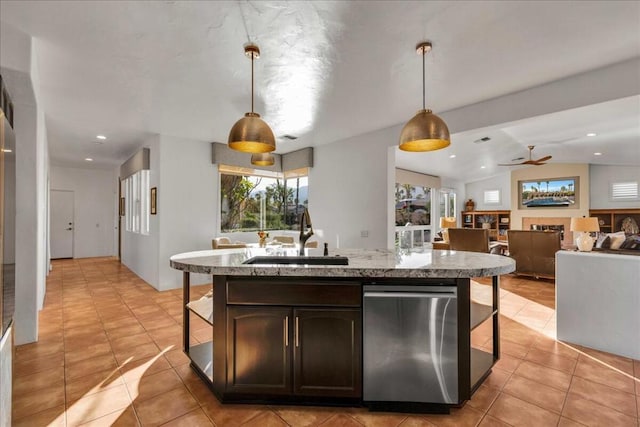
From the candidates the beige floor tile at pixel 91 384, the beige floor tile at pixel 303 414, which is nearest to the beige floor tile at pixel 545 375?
the beige floor tile at pixel 303 414

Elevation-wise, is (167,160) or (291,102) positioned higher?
(291,102)

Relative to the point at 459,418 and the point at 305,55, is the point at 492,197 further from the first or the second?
the point at 459,418

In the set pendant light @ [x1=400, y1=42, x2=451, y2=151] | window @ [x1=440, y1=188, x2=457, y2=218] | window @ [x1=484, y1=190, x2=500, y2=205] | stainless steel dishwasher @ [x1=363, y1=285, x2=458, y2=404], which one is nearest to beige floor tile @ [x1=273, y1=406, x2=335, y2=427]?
stainless steel dishwasher @ [x1=363, y1=285, x2=458, y2=404]

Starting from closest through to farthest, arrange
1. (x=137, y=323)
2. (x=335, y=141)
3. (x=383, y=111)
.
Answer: (x=137, y=323) < (x=383, y=111) < (x=335, y=141)

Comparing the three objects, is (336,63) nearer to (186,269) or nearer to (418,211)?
(186,269)

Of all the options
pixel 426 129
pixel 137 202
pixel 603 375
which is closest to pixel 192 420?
pixel 426 129

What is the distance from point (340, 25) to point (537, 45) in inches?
62.3

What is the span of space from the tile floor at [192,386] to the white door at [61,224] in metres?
5.84

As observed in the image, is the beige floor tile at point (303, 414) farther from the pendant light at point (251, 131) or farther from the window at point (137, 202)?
the window at point (137, 202)

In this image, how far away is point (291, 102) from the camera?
354cm

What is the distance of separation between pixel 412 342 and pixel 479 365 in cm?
90

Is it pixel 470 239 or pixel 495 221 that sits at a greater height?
pixel 495 221

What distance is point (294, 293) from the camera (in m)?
1.86

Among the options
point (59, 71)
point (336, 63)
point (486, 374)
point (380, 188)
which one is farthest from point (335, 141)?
point (486, 374)
